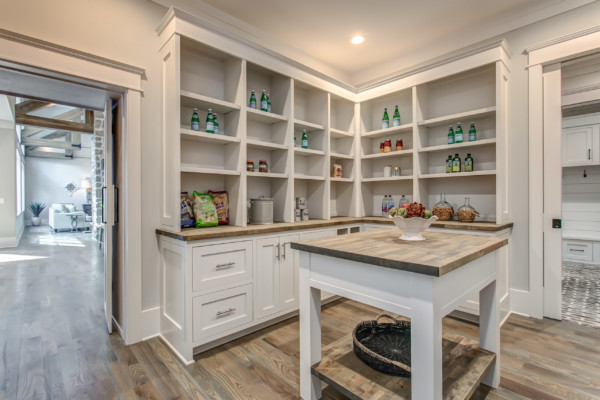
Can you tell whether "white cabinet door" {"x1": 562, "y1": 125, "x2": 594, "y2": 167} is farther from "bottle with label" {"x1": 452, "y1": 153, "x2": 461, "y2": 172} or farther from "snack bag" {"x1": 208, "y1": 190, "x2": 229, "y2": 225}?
"snack bag" {"x1": 208, "y1": 190, "x2": 229, "y2": 225}

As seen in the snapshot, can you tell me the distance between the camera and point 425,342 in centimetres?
113

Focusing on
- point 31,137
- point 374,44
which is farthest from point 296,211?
point 31,137

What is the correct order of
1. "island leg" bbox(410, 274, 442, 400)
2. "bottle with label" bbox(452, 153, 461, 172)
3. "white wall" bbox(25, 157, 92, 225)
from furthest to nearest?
"white wall" bbox(25, 157, 92, 225), "bottle with label" bbox(452, 153, 461, 172), "island leg" bbox(410, 274, 442, 400)

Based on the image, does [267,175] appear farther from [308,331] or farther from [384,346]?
[384,346]

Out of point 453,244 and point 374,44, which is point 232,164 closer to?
point 453,244

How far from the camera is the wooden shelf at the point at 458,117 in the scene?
2820mm

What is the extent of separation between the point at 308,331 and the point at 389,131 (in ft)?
8.98

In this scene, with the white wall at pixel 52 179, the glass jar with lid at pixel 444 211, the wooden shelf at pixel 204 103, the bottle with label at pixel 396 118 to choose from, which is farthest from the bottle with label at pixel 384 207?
the white wall at pixel 52 179

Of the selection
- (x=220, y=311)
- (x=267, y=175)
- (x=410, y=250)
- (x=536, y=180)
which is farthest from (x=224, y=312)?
(x=536, y=180)

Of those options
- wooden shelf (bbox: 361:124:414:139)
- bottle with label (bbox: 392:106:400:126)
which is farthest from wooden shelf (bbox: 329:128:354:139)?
bottle with label (bbox: 392:106:400:126)

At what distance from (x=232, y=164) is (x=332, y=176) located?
1433 mm

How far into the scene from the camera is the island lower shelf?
1.35 meters

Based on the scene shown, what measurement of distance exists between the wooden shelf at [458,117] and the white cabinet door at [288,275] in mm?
1907

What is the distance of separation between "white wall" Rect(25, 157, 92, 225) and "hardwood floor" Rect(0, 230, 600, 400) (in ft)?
37.5
